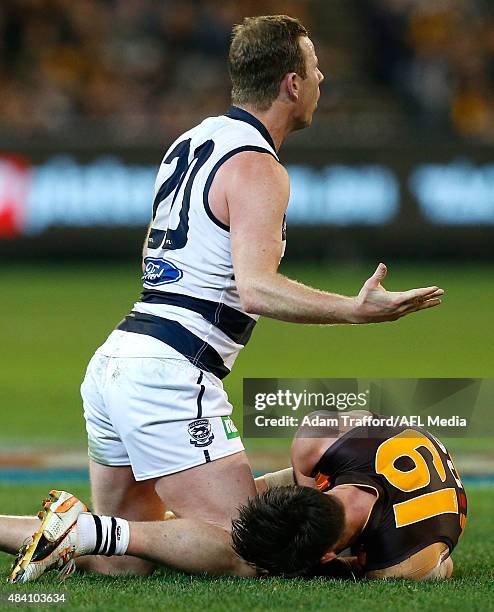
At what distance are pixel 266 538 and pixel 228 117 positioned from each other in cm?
163

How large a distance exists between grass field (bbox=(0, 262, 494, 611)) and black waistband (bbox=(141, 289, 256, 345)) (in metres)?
0.96

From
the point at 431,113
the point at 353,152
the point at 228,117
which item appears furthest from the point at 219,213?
the point at 431,113

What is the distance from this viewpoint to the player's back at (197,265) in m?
4.83

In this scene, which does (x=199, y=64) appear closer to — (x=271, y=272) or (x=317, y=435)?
(x=317, y=435)

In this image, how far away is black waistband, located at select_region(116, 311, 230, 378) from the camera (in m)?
4.86

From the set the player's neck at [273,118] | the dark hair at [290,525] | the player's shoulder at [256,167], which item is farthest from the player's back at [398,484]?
the player's neck at [273,118]

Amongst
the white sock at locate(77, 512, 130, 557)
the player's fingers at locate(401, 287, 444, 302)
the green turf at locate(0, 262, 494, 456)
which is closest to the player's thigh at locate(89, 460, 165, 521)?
the white sock at locate(77, 512, 130, 557)

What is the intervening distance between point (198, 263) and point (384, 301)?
2.73ft

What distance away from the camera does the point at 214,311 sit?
4.91 metres

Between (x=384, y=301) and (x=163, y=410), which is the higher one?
(x=384, y=301)

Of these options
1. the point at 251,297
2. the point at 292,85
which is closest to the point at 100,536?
the point at 251,297

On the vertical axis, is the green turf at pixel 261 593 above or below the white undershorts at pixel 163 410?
below

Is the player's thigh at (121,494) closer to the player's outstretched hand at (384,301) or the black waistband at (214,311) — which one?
the black waistband at (214,311)

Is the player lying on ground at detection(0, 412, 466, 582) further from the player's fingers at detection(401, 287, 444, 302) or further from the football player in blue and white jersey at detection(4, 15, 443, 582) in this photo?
the player's fingers at detection(401, 287, 444, 302)
